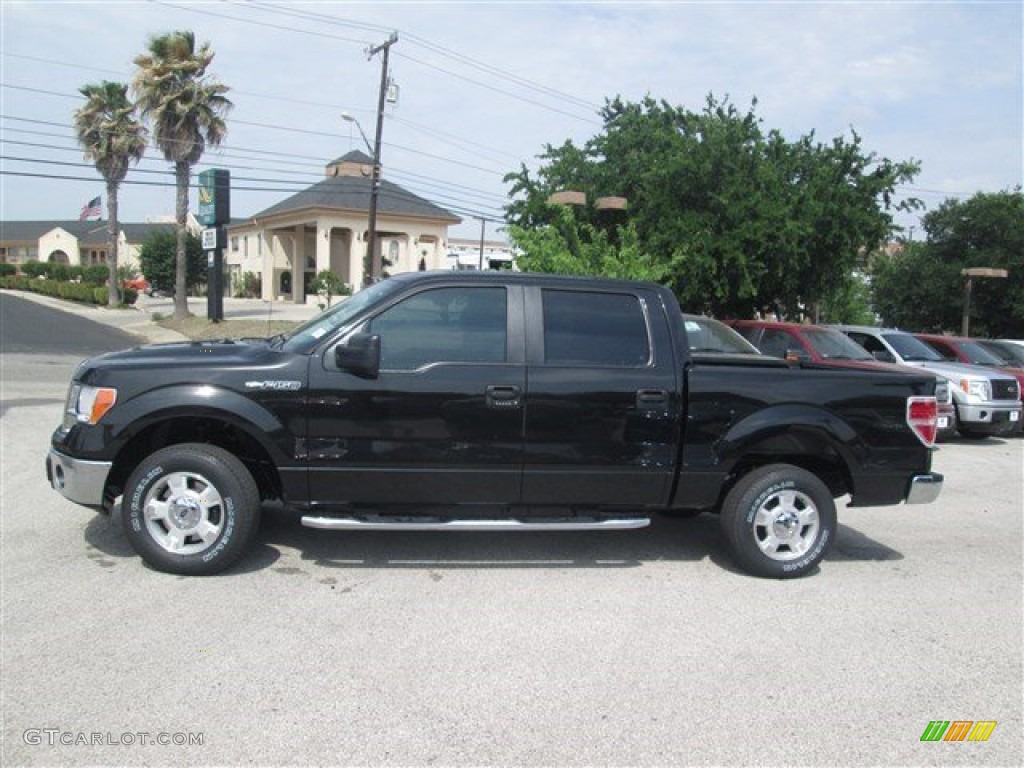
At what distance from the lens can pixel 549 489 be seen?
5086 mm

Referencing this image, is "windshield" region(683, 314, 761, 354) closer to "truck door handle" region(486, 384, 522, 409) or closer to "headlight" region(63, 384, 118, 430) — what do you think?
"truck door handle" region(486, 384, 522, 409)

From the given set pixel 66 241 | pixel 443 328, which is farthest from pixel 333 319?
pixel 66 241

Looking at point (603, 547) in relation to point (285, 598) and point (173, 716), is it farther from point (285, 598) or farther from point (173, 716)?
point (173, 716)

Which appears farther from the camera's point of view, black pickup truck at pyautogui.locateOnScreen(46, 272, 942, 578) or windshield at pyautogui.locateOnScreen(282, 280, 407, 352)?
windshield at pyautogui.locateOnScreen(282, 280, 407, 352)

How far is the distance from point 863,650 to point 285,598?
10.6 ft

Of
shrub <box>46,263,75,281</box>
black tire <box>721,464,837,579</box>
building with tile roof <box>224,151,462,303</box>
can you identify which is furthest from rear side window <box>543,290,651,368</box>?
shrub <box>46,263,75,281</box>

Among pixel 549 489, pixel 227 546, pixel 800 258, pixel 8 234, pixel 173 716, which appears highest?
pixel 8 234

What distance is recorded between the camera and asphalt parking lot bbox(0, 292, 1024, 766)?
3.29 metres

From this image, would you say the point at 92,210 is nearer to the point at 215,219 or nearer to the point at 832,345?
the point at 215,219

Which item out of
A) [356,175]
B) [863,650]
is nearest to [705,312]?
A: [863,650]

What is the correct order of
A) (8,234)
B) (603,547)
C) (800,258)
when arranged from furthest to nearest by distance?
(8,234), (800,258), (603,547)

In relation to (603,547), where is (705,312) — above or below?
above

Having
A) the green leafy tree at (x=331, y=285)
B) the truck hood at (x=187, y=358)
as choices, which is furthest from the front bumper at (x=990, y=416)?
the green leafy tree at (x=331, y=285)

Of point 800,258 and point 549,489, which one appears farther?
point 800,258
